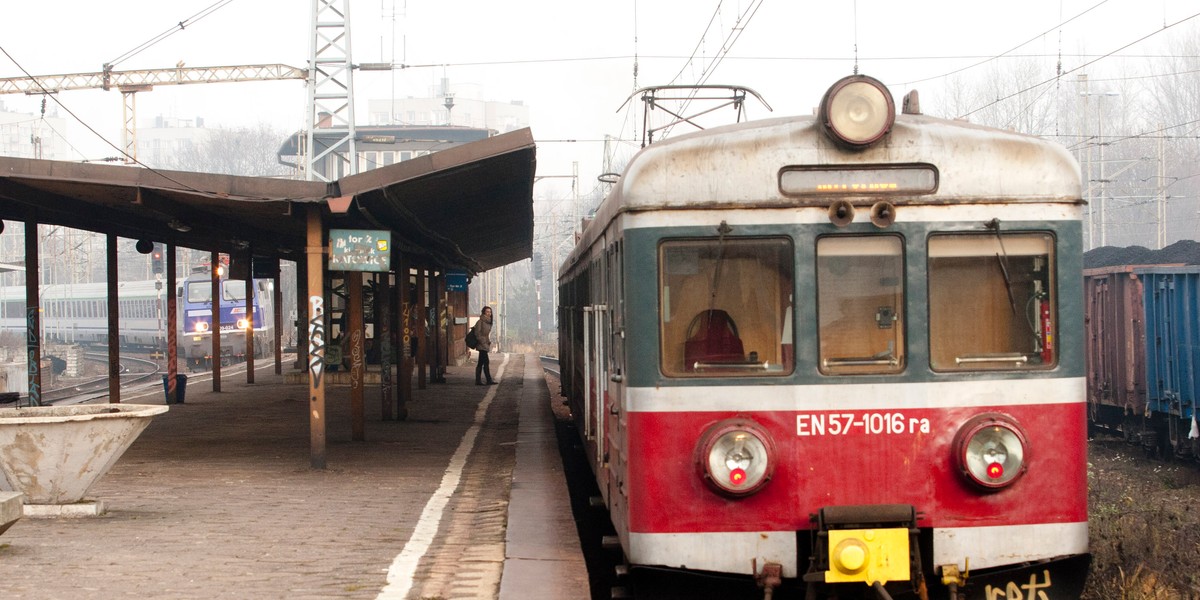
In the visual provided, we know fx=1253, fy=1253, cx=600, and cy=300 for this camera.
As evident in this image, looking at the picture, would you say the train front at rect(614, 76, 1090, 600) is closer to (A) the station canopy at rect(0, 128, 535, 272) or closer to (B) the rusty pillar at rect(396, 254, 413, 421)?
(A) the station canopy at rect(0, 128, 535, 272)

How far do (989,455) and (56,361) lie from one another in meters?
41.8

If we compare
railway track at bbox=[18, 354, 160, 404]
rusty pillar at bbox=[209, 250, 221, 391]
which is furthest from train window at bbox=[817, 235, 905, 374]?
railway track at bbox=[18, 354, 160, 404]

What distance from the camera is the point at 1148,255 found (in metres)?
20.9

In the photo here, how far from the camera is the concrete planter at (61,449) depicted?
8664 millimetres

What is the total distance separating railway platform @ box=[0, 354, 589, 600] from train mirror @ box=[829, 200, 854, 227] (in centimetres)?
254

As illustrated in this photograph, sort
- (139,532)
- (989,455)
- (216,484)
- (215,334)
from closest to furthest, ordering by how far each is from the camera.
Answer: (989,455), (139,532), (216,484), (215,334)

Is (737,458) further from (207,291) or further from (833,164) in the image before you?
(207,291)

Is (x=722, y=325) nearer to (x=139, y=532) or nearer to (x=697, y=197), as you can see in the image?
(x=697, y=197)

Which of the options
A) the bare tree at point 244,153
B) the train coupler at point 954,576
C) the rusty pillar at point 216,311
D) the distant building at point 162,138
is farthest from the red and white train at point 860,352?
the distant building at point 162,138

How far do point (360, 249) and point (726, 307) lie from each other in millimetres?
7665

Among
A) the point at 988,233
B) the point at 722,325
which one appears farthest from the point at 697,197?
the point at 988,233

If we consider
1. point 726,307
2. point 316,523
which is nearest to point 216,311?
point 316,523

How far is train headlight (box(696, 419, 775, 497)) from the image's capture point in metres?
5.58

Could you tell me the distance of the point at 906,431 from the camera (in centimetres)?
569
